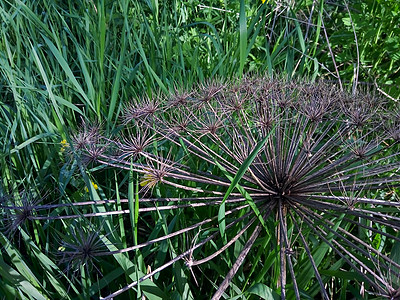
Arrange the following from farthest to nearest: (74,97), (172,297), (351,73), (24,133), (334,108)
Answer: (351,73) < (74,97) < (24,133) < (334,108) < (172,297)

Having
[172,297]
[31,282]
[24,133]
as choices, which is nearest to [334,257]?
[172,297]

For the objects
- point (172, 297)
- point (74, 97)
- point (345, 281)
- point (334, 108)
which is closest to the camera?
point (172, 297)

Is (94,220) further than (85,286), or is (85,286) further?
(94,220)

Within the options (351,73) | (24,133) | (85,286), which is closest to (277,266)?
(85,286)

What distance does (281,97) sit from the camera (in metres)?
2.10

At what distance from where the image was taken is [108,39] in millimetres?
2922

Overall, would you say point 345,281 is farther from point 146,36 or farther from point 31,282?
point 146,36

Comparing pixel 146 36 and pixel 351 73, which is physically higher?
pixel 146 36

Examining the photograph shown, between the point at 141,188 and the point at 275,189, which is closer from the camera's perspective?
the point at 275,189

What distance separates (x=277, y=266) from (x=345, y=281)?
1.04ft

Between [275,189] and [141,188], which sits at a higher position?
[275,189]

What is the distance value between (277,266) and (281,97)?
0.76 metres

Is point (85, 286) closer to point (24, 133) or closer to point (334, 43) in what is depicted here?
point (24, 133)

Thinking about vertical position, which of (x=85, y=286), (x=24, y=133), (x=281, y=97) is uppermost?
(x=281, y=97)
